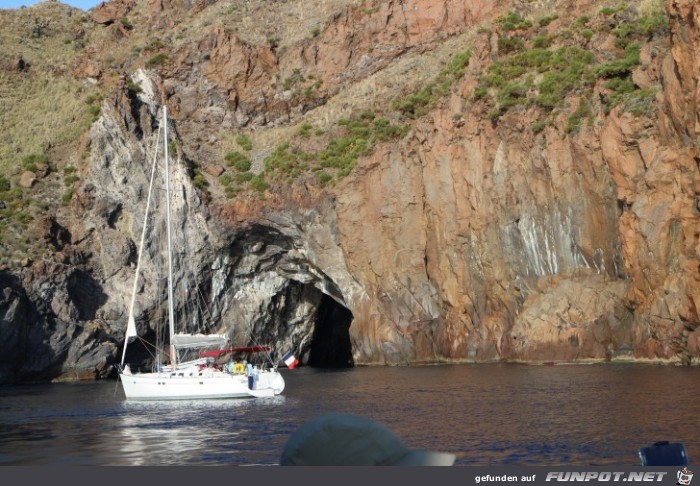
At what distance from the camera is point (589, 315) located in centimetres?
6016

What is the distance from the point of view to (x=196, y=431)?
109ft

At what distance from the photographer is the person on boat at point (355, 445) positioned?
7.31 meters

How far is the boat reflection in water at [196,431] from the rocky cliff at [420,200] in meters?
25.1

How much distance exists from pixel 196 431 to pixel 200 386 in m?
14.8

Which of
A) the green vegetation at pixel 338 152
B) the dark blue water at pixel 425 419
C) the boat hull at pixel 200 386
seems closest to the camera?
the dark blue water at pixel 425 419

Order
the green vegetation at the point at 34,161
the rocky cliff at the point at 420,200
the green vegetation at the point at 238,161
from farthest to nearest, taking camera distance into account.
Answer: the green vegetation at the point at 238,161, the green vegetation at the point at 34,161, the rocky cliff at the point at 420,200

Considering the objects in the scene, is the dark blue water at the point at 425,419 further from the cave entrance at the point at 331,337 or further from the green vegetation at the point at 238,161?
the cave entrance at the point at 331,337

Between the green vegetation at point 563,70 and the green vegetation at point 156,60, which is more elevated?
the green vegetation at point 156,60

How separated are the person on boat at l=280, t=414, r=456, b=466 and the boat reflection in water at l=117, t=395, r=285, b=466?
17.8 m

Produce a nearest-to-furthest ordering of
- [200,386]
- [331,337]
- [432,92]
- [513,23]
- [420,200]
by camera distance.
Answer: [200,386]
[420,200]
[513,23]
[432,92]
[331,337]

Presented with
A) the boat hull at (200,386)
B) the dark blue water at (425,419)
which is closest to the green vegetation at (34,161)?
the dark blue water at (425,419)

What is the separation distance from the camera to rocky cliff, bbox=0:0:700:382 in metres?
58.2

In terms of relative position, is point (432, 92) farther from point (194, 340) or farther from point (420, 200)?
point (194, 340)

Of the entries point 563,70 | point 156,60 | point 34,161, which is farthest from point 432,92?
point 34,161
